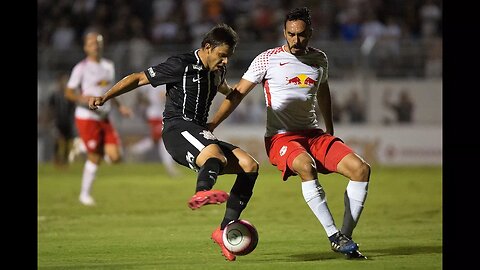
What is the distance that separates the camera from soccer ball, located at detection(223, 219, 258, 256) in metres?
A: 8.52

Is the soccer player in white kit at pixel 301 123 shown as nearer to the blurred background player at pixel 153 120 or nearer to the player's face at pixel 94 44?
the player's face at pixel 94 44

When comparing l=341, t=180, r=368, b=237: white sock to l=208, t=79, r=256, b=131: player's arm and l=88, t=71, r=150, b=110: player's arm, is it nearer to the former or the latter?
l=208, t=79, r=256, b=131: player's arm

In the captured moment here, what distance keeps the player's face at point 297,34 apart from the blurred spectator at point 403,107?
50.4 ft

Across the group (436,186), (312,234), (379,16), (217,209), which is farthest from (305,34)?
(379,16)

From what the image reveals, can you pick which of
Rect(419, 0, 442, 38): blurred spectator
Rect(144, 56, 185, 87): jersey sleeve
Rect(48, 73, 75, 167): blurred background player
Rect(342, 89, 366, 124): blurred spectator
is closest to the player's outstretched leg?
Rect(144, 56, 185, 87): jersey sleeve

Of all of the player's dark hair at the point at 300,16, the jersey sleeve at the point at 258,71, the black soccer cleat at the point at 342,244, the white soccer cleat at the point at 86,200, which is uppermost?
the player's dark hair at the point at 300,16

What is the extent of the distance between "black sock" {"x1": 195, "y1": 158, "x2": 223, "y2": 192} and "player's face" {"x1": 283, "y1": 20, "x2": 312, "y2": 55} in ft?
4.51

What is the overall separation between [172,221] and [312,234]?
2424mm

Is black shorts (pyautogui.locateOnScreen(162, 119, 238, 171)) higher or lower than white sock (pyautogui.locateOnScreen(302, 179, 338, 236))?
higher

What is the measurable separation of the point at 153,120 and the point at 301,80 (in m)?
12.7

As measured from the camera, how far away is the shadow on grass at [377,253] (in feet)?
29.3

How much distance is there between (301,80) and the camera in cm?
927

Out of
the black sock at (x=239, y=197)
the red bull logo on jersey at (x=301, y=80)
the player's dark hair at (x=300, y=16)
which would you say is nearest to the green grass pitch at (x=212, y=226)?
the black sock at (x=239, y=197)

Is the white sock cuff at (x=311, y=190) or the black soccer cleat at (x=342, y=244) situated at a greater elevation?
the white sock cuff at (x=311, y=190)
